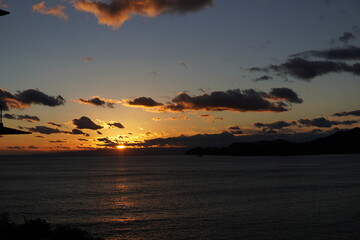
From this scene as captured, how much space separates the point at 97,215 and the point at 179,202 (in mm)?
16582

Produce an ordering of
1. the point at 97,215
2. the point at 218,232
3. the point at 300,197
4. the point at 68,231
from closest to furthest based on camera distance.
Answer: the point at 68,231, the point at 218,232, the point at 97,215, the point at 300,197

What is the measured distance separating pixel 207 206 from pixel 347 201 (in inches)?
917

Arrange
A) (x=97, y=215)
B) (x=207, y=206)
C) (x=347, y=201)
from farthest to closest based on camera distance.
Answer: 1. (x=347, y=201)
2. (x=207, y=206)
3. (x=97, y=215)

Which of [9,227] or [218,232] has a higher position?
→ [9,227]

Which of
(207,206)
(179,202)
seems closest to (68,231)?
(207,206)

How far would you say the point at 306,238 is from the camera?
3447 cm

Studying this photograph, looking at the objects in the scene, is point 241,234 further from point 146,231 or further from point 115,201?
point 115,201

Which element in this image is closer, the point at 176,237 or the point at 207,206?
the point at 176,237

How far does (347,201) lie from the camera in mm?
59844

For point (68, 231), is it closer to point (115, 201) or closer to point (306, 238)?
point (306, 238)

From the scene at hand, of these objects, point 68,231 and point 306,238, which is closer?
point 68,231

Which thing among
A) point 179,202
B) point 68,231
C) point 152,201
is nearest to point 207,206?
point 179,202

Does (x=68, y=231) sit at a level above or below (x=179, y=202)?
above

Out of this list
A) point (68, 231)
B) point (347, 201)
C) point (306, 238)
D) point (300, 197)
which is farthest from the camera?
point (300, 197)
